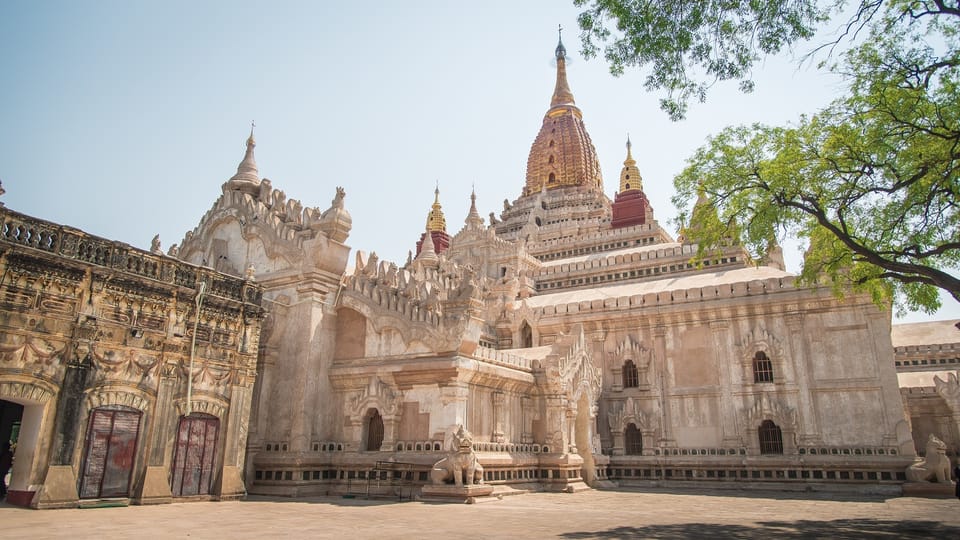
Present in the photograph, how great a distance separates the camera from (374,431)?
83.0 feet

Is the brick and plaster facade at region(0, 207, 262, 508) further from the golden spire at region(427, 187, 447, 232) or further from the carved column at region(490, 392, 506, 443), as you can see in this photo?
the golden spire at region(427, 187, 447, 232)

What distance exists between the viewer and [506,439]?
26.2m

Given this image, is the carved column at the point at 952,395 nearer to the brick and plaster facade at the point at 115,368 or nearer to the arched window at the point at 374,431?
A: the arched window at the point at 374,431

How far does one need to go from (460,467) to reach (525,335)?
17.9 m

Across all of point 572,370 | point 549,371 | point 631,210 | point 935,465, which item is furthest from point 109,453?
point 631,210

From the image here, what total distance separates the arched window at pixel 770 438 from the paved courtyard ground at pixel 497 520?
8.97 metres

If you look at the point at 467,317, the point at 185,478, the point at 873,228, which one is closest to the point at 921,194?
the point at 873,228

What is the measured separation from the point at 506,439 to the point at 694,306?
545 inches

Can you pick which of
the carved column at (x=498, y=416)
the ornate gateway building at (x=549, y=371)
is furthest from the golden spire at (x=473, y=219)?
the carved column at (x=498, y=416)

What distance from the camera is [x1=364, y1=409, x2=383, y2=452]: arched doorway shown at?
25109mm

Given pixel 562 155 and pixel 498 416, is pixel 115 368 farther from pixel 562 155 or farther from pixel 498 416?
pixel 562 155

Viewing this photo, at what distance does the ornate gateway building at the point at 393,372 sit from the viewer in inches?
734

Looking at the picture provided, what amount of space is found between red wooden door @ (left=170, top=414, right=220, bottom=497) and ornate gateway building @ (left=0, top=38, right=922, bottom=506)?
0.25 ft

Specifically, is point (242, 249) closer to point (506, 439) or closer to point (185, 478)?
point (185, 478)
